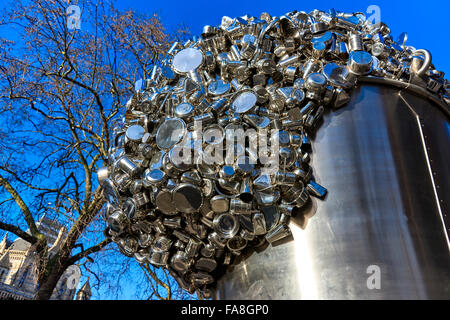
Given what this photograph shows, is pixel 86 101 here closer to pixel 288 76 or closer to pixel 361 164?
pixel 288 76

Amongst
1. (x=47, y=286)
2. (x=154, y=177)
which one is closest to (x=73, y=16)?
(x=47, y=286)

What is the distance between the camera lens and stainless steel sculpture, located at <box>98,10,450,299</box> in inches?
72.2

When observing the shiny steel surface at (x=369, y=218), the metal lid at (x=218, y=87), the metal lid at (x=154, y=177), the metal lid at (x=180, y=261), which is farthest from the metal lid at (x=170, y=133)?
the shiny steel surface at (x=369, y=218)

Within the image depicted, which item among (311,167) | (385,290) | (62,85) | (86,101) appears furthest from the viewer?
(86,101)

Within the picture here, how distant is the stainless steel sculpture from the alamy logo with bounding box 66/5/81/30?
528 centimetres

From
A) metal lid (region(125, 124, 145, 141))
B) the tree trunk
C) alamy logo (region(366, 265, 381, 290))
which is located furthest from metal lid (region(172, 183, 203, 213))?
the tree trunk

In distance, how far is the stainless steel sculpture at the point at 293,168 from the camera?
1.83 meters

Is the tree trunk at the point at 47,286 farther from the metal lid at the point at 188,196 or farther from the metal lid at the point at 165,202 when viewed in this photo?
the metal lid at the point at 188,196

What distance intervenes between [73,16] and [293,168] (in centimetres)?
649

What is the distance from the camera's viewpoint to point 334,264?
1792 mm

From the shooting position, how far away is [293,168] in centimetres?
202

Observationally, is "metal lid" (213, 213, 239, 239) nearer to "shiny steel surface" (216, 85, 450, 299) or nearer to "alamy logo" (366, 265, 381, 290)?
"shiny steel surface" (216, 85, 450, 299)
